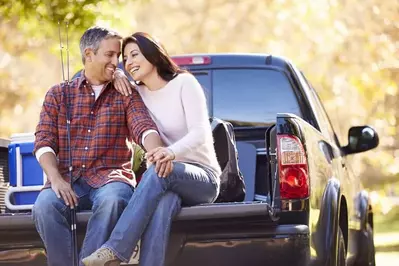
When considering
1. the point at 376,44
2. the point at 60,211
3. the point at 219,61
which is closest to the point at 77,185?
the point at 60,211

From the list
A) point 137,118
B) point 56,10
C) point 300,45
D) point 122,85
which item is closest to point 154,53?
point 122,85

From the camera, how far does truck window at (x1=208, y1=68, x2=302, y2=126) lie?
7.33 meters

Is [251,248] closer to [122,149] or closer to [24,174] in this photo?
[122,149]

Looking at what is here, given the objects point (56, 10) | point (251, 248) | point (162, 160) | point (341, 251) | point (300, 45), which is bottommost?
point (341, 251)

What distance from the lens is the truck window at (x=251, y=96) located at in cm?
733

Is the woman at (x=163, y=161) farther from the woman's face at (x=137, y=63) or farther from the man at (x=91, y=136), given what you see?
the man at (x=91, y=136)

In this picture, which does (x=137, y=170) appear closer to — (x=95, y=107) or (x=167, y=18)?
(x=95, y=107)

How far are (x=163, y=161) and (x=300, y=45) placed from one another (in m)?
14.7

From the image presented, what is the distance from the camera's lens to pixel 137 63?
6008mm

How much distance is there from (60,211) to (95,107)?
68cm

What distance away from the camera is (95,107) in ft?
19.8

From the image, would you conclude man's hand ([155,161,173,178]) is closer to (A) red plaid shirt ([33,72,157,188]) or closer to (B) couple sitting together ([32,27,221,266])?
(B) couple sitting together ([32,27,221,266])

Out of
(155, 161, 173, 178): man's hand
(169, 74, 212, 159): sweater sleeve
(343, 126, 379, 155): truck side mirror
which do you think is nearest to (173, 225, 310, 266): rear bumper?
(155, 161, 173, 178): man's hand

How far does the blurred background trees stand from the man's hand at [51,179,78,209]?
39.0ft
